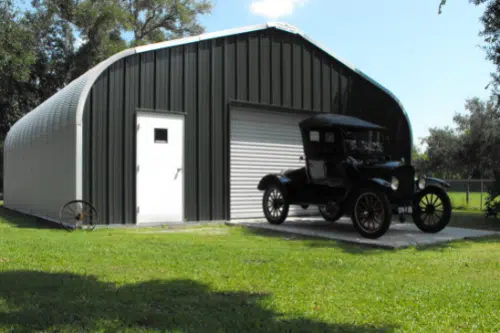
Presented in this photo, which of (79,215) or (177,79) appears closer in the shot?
(79,215)

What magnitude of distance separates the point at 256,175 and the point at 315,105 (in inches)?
114

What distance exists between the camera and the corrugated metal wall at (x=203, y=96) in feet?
32.1

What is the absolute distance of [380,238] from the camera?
7.74 meters

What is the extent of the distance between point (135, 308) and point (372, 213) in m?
5.02

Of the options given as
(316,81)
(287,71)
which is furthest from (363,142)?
(316,81)

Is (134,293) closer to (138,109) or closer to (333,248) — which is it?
(333,248)

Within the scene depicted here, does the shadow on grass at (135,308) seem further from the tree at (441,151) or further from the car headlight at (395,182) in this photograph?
the tree at (441,151)

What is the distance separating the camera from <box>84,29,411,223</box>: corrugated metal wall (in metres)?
9.80

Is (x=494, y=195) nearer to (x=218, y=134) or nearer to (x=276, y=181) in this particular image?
(x=276, y=181)

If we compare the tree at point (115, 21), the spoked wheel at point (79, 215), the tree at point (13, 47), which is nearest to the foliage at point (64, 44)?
the tree at point (115, 21)

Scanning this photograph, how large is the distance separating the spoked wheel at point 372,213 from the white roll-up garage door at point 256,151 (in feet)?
14.5

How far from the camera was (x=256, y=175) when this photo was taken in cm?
1225

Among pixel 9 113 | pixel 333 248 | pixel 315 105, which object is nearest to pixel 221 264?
pixel 333 248

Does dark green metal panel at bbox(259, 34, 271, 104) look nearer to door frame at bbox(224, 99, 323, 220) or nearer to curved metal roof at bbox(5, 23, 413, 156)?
door frame at bbox(224, 99, 323, 220)
